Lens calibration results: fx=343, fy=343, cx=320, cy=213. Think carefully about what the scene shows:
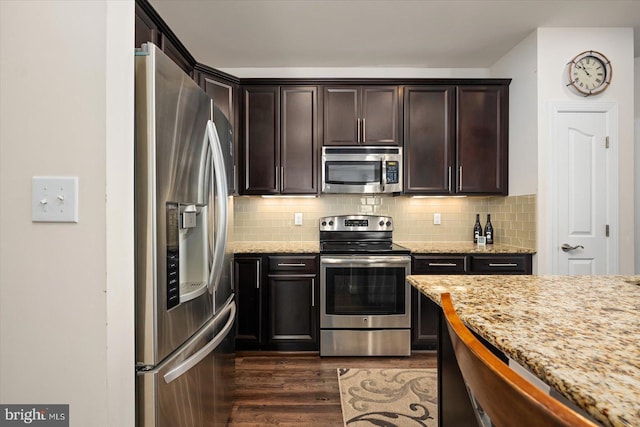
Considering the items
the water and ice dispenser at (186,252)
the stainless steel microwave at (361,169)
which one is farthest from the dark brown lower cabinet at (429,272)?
the water and ice dispenser at (186,252)

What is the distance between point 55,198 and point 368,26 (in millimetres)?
2591

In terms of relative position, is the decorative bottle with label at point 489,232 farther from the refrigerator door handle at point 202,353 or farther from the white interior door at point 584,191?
the refrigerator door handle at point 202,353

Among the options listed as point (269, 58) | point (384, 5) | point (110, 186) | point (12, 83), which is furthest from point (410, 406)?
point (269, 58)

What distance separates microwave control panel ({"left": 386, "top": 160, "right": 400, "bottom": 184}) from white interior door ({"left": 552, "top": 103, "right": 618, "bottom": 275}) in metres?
1.27

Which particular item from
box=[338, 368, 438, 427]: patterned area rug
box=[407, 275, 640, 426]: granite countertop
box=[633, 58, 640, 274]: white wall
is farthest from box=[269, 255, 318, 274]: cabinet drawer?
box=[633, 58, 640, 274]: white wall

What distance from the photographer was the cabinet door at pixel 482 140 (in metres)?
3.25

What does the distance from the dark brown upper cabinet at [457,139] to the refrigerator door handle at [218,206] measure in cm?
206

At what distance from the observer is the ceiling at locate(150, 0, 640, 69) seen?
8.29 ft

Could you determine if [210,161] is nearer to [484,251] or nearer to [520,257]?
[484,251]

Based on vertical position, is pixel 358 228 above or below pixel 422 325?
above

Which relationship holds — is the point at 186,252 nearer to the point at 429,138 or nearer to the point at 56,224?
the point at 56,224

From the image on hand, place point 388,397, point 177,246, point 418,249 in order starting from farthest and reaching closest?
1. point 418,249
2. point 388,397
3. point 177,246

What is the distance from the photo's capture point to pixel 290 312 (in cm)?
301

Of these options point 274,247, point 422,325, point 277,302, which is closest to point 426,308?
point 422,325
